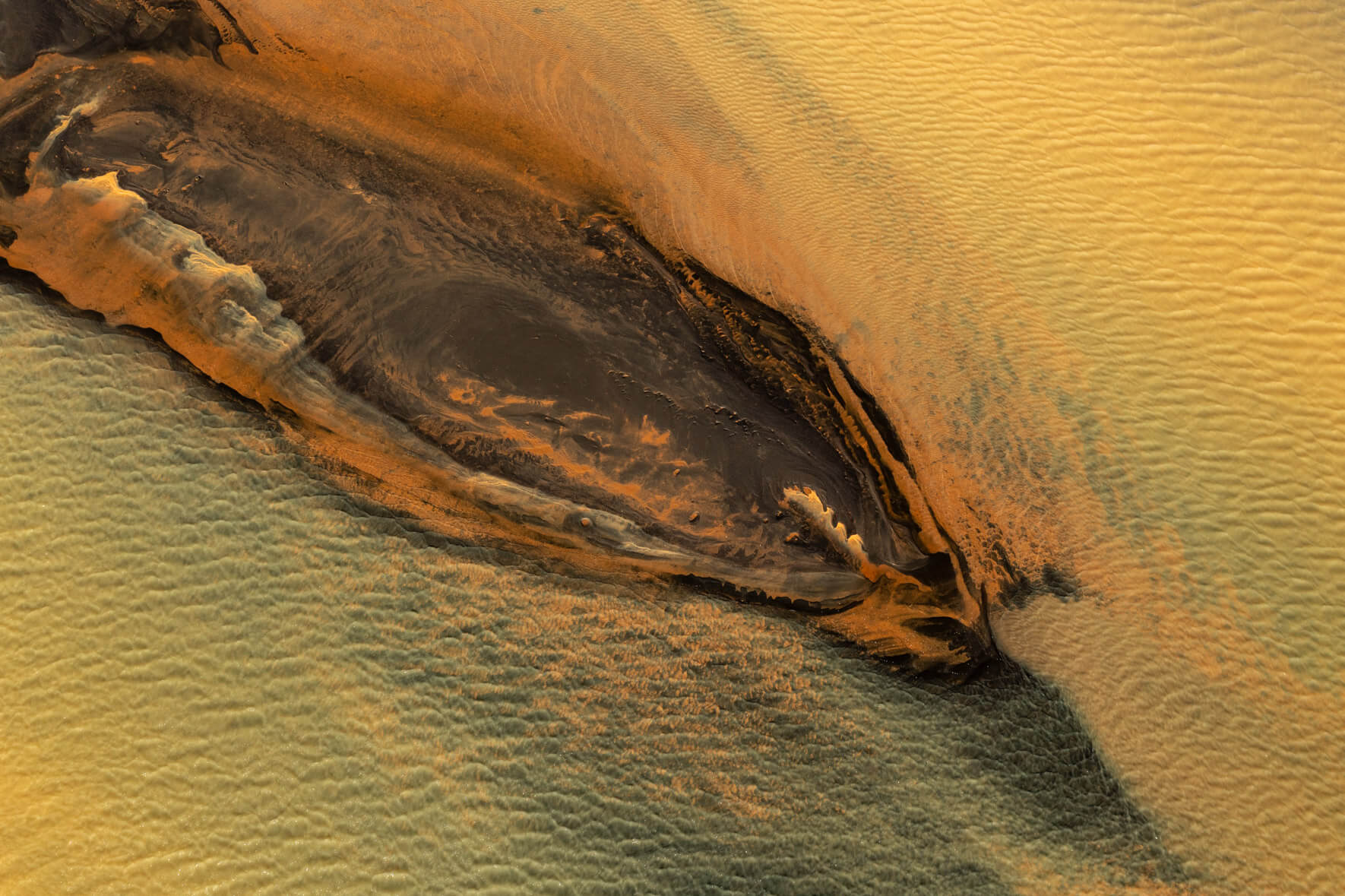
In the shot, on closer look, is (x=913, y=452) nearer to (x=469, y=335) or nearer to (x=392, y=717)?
(x=469, y=335)

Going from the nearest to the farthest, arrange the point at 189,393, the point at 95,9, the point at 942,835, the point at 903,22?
the point at 942,835 < the point at 189,393 < the point at 95,9 < the point at 903,22

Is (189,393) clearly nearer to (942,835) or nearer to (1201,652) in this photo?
(942,835)

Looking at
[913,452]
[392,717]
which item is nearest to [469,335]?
[392,717]

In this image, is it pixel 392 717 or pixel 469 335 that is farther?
pixel 469 335

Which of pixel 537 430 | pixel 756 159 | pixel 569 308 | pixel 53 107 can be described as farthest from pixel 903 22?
pixel 53 107

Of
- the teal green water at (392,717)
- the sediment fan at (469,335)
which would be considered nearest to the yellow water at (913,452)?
the teal green water at (392,717)

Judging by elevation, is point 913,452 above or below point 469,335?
below

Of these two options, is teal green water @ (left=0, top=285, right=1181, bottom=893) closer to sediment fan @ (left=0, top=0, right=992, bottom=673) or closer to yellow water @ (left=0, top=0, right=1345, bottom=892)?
yellow water @ (left=0, top=0, right=1345, bottom=892)
